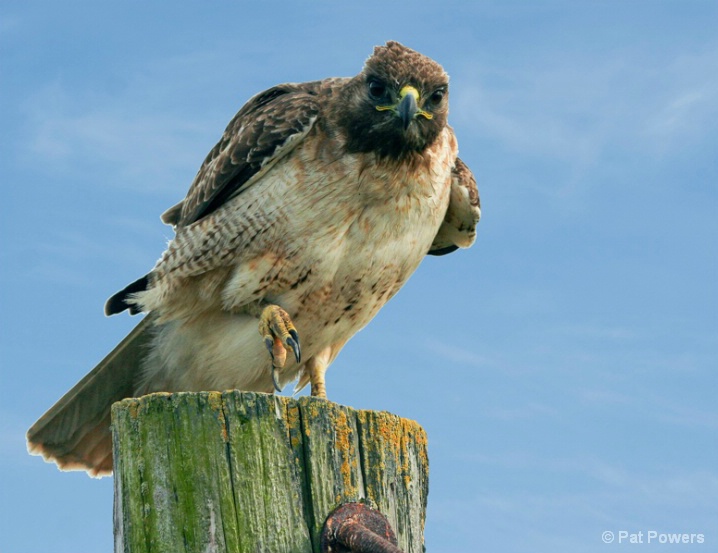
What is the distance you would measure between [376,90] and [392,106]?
14cm

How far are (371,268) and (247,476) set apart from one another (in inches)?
102

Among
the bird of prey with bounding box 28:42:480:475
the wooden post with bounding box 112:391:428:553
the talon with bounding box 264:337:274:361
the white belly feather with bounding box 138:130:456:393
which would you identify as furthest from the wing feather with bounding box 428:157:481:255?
the wooden post with bounding box 112:391:428:553

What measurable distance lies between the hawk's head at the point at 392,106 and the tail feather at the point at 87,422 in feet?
6.43

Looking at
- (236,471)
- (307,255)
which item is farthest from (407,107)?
(236,471)

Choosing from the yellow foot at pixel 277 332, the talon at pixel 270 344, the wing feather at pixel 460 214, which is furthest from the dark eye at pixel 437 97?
the talon at pixel 270 344

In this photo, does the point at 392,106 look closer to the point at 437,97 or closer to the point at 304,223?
the point at 437,97

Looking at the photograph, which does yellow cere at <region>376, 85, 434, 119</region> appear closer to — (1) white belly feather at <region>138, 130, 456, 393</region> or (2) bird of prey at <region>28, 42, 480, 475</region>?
(2) bird of prey at <region>28, 42, 480, 475</region>

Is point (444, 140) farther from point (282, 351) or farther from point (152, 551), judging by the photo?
point (152, 551)

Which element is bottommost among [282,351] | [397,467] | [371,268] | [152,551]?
[152,551]

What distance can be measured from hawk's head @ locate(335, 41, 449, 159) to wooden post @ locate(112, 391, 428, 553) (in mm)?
2455

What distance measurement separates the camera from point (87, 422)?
21.9 feet

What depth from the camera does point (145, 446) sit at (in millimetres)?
3816

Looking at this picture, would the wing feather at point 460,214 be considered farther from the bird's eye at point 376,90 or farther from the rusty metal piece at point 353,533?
the rusty metal piece at point 353,533

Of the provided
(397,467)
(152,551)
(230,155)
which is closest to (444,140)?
(230,155)
